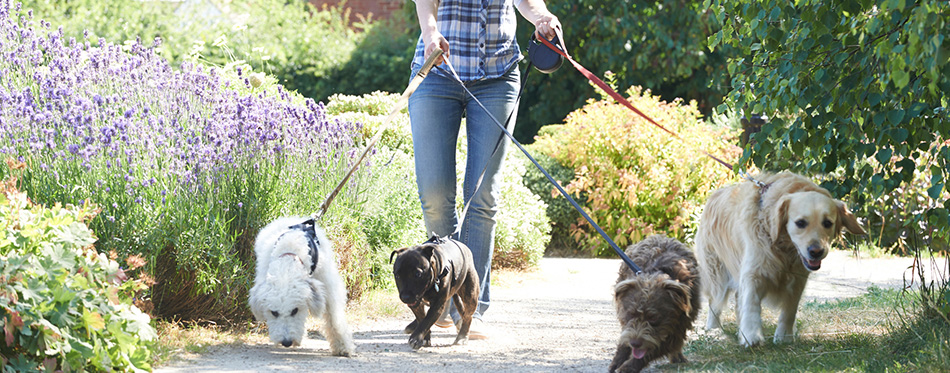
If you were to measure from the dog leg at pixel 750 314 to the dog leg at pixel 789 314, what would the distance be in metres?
0.15

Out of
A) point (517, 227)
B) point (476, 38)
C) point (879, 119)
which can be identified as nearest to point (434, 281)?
point (476, 38)

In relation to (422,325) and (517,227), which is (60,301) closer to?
(422,325)

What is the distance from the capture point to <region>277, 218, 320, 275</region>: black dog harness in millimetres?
3980

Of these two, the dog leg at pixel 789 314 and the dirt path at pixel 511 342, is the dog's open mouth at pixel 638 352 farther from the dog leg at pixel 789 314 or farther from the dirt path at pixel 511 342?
the dog leg at pixel 789 314

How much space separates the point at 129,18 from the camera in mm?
13742

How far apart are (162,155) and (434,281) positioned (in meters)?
1.59

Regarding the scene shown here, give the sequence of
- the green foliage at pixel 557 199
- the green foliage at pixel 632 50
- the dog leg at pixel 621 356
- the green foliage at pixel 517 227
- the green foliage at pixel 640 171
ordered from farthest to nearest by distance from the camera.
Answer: the green foliage at pixel 632 50
the green foliage at pixel 557 199
the green foliage at pixel 640 171
the green foliage at pixel 517 227
the dog leg at pixel 621 356

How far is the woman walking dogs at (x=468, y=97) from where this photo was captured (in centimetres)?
463

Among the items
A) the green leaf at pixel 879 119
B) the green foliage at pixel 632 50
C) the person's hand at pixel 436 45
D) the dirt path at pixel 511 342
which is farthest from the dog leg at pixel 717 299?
the green foliage at pixel 632 50

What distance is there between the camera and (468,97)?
471cm

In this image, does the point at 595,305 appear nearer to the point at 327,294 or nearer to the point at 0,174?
the point at 327,294

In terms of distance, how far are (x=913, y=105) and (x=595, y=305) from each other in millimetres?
3159

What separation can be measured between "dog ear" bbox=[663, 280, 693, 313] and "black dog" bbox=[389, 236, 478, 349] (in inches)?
41.8

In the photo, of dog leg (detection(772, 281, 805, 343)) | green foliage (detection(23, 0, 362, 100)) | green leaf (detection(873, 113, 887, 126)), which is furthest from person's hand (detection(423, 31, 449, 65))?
green foliage (detection(23, 0, 362, 100))
